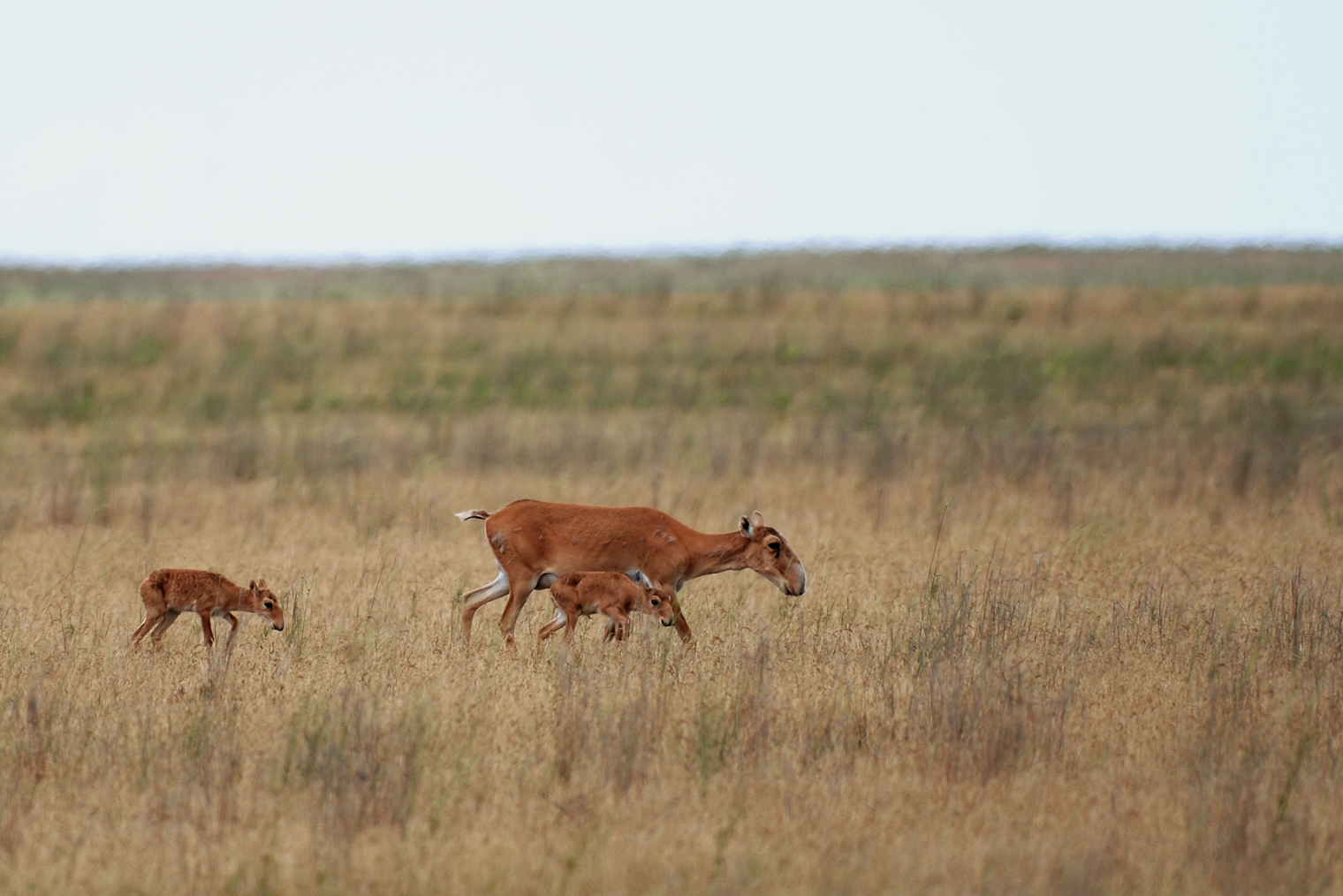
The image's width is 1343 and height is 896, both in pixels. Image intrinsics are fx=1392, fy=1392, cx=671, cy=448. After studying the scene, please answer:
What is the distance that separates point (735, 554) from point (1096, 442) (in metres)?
10.9

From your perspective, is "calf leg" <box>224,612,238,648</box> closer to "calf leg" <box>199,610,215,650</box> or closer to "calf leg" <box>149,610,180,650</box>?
"calf leg" <box>199,610,215,650</box>

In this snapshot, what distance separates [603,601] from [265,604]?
2315 mm

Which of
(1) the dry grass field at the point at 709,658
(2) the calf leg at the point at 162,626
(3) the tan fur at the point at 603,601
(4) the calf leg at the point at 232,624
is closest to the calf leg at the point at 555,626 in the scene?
(3) the tan fur at the point at 603,601

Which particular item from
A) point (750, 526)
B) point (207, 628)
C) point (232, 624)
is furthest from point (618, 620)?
point (207, 628)

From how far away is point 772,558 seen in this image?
32.3 ft

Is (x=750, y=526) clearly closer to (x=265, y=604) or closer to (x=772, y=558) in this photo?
(x=772, y=558)

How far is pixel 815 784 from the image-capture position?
244 inches

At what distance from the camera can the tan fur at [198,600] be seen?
899 cm

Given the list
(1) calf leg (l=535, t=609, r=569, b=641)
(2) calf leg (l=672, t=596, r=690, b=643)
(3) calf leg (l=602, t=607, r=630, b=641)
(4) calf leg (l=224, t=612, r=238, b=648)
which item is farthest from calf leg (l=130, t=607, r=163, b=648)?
(2) calf leg (l=672, t=596, r=690, b=643)

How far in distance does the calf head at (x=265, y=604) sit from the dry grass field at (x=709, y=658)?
129 mm

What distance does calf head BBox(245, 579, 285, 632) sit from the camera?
9.37 metres

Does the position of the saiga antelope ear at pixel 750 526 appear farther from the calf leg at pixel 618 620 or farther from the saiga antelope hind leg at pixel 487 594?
the saiga antelope hind leg at pixel 487 594

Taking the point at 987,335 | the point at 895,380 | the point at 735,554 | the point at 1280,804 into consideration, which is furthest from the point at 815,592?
the point at 987,335

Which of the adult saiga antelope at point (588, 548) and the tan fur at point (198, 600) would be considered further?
the adult saiga antelope at point (588, 548)
